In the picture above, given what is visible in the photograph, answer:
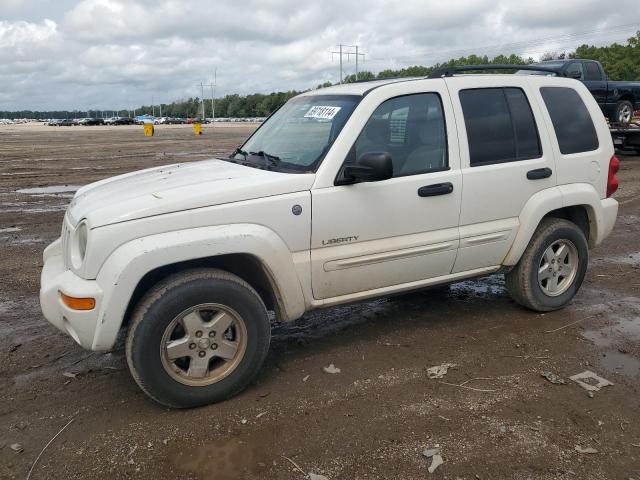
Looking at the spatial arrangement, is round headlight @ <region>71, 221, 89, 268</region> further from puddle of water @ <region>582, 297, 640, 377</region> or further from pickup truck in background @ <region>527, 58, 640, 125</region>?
pickup truck in background @ <region>527, 58, 640, 125</region>

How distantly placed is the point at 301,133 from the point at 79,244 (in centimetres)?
175

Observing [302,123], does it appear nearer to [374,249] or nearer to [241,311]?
[374,249]

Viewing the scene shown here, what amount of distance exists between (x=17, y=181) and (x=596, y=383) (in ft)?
48.4

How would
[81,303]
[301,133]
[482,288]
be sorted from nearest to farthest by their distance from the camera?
1. [81,303]
2. [301,133]
3. [482,288]

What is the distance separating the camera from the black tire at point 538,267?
4.79 meters

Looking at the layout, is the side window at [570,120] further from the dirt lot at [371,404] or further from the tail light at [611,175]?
the dirt lot at [371,404]

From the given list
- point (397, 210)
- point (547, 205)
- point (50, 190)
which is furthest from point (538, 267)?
point (50, 190)

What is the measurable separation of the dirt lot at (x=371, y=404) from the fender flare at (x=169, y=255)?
65 cm

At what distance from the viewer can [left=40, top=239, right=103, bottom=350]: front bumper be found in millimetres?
3232

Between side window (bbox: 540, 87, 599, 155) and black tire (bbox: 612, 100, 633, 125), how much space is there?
13772mm

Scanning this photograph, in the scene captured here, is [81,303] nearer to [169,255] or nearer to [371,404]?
[169,255]

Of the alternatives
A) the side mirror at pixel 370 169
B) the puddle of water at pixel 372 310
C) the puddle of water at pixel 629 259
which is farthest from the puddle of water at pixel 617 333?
the side mirror at pixel 370 169

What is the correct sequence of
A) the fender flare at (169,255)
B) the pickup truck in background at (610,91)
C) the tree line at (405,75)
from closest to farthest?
the fender flare at (169,255)
the pickup truck in background at (610,91)
the tree line at (405,75)

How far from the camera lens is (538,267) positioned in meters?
4.84
